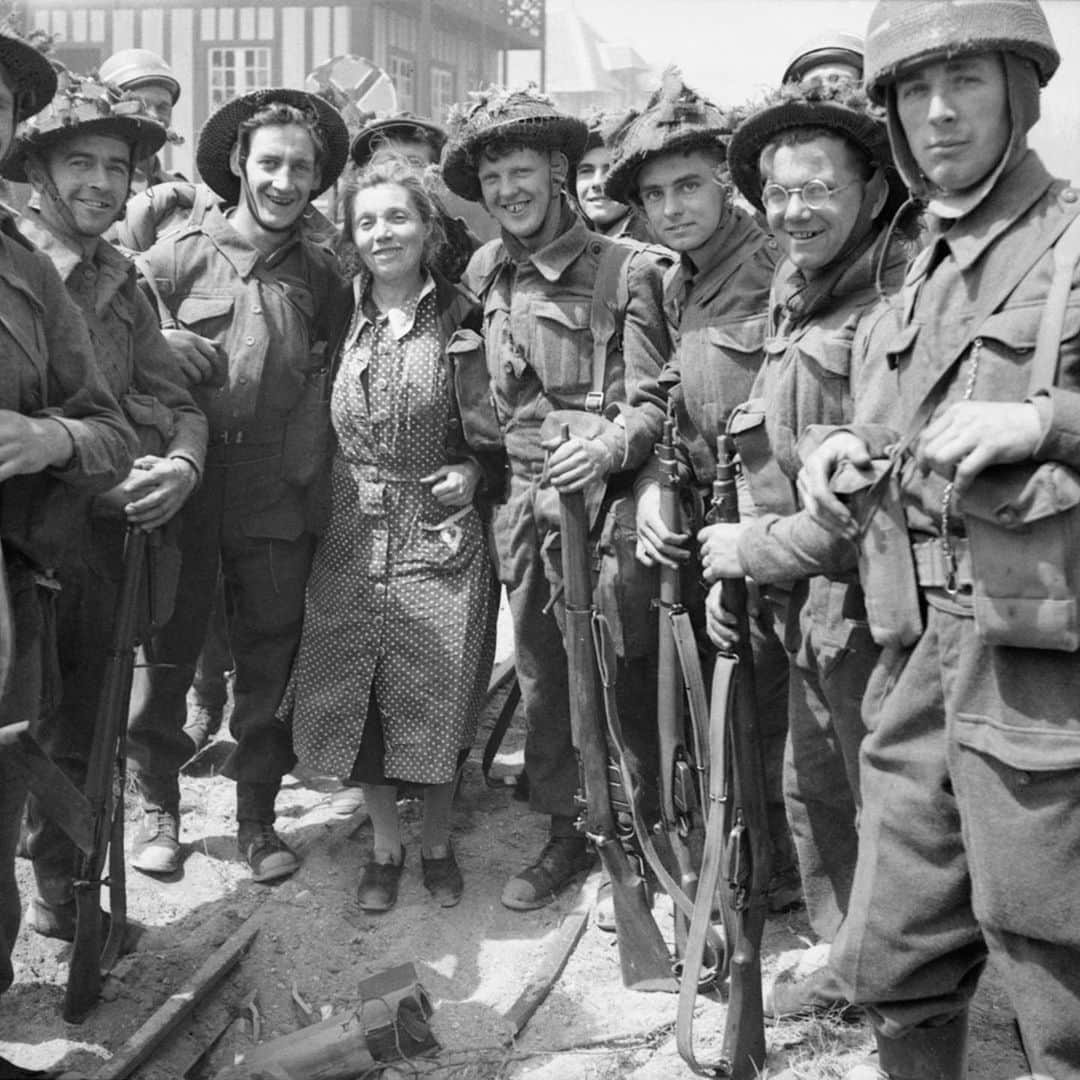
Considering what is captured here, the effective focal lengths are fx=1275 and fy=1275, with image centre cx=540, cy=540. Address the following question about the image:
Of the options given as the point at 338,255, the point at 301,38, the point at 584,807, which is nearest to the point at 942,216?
the point at 584,807

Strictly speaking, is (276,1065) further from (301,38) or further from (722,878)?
(301,38)

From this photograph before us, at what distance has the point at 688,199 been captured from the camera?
161 inches

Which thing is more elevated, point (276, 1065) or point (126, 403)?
point (126, 403)

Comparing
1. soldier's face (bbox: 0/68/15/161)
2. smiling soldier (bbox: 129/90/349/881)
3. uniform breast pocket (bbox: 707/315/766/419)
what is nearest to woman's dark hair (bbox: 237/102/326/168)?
smiling soldier (bbox: 129/90/349/881)

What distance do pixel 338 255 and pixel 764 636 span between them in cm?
214

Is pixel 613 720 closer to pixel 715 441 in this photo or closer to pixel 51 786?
pixel 715 441

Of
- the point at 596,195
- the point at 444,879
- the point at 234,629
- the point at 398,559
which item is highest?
the point at 596,195

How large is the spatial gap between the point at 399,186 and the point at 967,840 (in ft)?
9.88

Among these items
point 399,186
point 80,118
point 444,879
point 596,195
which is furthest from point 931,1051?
point 596,195

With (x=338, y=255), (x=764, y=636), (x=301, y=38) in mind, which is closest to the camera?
(x=764, y=636)

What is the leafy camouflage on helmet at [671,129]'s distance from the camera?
404 centimetres

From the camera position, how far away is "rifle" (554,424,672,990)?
13.1ft

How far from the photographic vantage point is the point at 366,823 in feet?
17.5

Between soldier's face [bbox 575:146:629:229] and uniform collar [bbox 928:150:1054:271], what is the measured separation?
3541 millimetres
